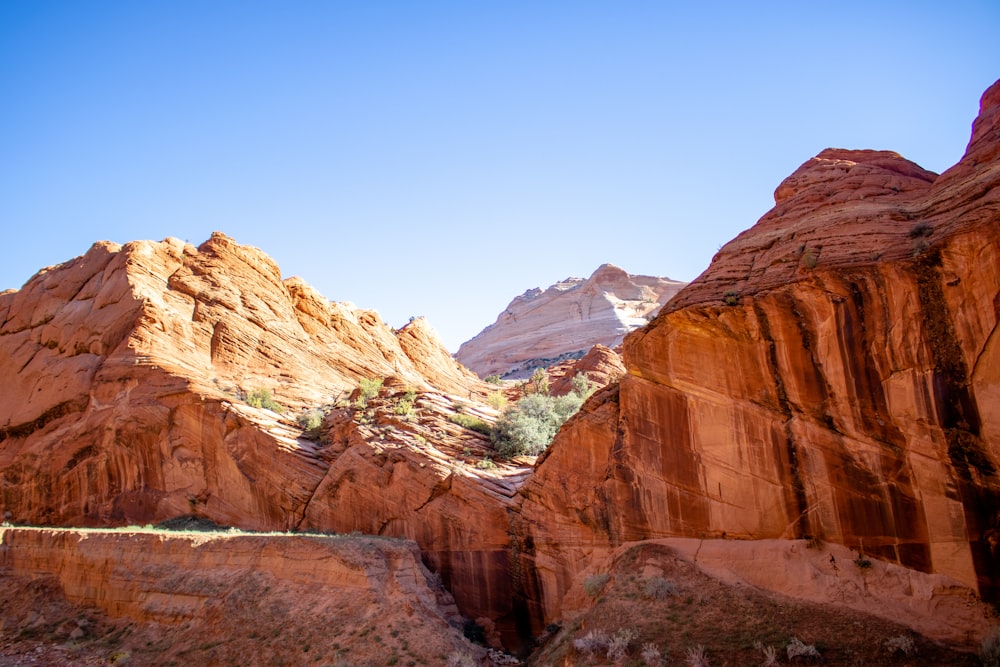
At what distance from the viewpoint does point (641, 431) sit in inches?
768

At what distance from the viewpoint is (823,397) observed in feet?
53.7

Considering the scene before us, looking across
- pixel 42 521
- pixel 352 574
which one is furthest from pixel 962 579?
pixel 42 521

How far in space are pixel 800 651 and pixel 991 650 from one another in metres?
3.16

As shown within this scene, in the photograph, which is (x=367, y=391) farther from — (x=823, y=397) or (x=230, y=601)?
(x=823, y=397)

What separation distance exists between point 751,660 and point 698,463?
17.0ft

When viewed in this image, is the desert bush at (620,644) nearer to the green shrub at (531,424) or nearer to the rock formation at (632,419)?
the rock formation at (632,419)

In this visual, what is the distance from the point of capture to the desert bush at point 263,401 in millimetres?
29469

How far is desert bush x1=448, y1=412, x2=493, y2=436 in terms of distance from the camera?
28.0 meters

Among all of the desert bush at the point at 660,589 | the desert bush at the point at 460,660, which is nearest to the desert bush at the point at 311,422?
the desert bush at the point at 460,660

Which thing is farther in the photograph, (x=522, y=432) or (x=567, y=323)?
(x=567, y=323)

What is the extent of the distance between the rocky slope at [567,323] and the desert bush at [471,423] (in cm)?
4252

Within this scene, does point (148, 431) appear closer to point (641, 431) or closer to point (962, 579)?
point (641, 431)

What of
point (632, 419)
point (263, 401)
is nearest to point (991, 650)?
point (632, 419)

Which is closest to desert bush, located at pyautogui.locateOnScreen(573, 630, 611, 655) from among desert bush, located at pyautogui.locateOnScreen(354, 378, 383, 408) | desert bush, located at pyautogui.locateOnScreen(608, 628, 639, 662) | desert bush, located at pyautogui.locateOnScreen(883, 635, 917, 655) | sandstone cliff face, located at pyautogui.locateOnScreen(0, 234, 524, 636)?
desert bush, located at pyautogui.locateOnScreen(608, 628, 639, 662)
